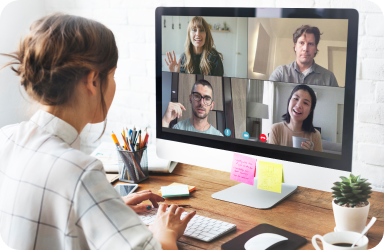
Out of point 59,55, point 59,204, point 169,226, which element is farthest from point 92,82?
point 169,226

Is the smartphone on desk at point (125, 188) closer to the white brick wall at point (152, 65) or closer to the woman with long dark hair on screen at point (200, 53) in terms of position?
the woman with long dark hair on screen at point (200, 53)

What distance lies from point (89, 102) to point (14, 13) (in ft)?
4.45

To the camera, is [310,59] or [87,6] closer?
[310,59]

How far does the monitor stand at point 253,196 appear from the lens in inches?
43.0

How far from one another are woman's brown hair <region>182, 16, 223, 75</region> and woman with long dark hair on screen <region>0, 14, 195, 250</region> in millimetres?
353

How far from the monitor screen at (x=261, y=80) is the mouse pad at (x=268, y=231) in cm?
20

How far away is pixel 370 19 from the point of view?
1.17m

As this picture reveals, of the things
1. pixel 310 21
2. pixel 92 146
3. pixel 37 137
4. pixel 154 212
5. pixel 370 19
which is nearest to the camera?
pixel 37 137

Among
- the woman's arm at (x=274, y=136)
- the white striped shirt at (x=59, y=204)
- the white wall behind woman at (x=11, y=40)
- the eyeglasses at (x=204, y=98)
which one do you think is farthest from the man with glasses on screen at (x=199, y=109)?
the white wall behind woman at (x=11, y=40)

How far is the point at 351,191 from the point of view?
2.95 feet

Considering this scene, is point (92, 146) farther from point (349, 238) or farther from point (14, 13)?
point (349, 238)

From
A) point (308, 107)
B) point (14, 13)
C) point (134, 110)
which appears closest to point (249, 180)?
point (308, 107)

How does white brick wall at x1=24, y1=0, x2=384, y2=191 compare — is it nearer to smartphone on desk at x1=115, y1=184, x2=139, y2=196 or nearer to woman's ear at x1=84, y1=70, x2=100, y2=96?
smartphone on desk at x1=115, y1=184, x2=139, y2=196

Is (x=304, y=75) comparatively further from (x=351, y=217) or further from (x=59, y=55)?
(x=59, y=55)
